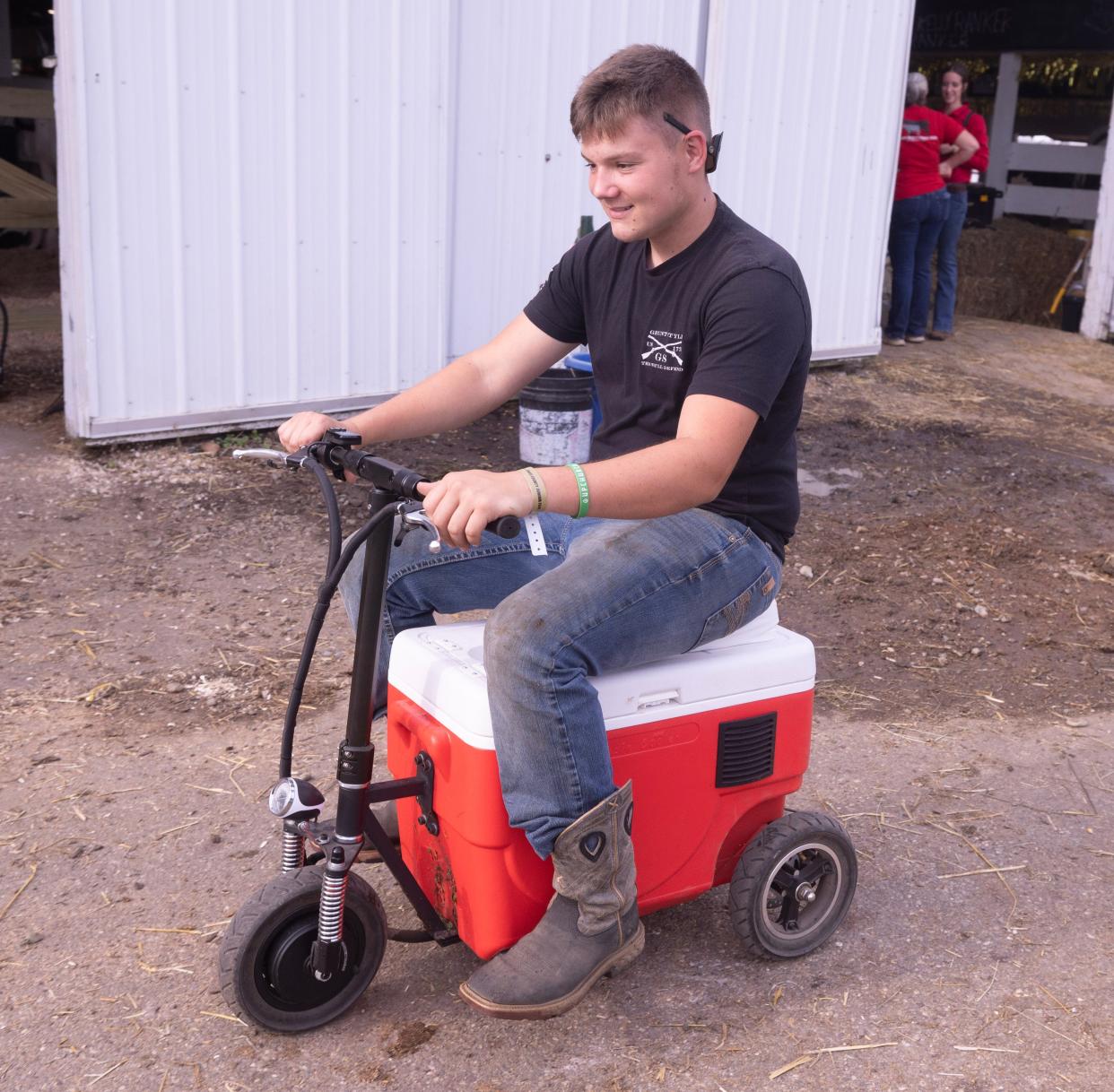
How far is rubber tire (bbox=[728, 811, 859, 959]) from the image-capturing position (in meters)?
2.64

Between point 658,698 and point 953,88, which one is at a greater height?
point 953,88

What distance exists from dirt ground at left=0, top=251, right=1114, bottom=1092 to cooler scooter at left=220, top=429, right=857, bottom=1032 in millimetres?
151

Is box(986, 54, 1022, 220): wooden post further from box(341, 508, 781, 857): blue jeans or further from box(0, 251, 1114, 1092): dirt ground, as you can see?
box(341, 508, 781, 857): blue jeans

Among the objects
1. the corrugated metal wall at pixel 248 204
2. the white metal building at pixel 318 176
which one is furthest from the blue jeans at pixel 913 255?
the corrugated metal wall at pixel 248 204

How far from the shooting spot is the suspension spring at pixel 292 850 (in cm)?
243

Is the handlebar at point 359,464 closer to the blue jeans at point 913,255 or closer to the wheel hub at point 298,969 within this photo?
the wheel hub at point 298,969

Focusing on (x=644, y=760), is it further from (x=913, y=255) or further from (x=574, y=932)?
(x=913, y=255)

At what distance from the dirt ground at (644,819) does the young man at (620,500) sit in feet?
1.04

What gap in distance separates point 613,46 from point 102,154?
297 cm

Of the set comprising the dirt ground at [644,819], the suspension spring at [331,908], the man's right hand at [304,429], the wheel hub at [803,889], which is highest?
the man's right hand at [304,429]

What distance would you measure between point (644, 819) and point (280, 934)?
2.33 feet

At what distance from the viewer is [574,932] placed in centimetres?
239

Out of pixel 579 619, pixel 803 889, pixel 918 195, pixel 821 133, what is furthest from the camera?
pixel 918 195

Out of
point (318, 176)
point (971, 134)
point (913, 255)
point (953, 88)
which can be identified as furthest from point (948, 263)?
point (318, 176)
